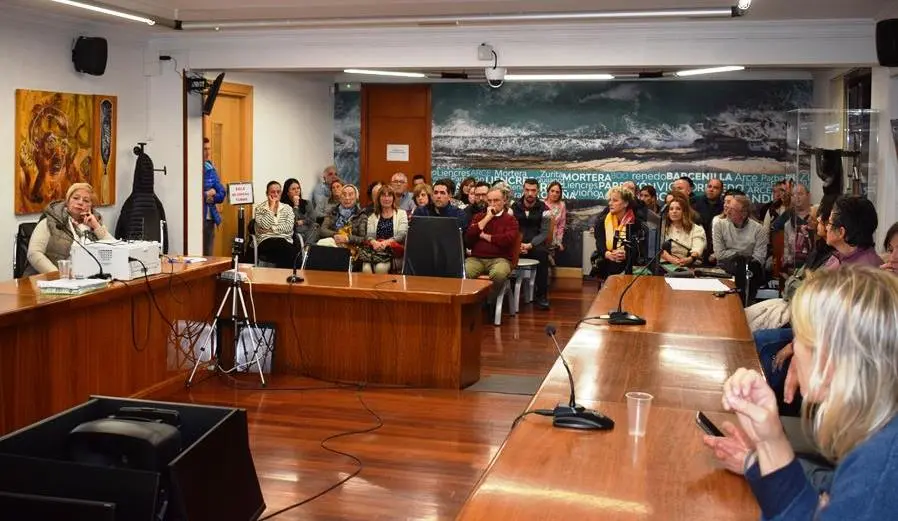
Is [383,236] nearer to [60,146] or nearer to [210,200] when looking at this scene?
[210,200]

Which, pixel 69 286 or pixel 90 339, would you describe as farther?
pixel 90 339

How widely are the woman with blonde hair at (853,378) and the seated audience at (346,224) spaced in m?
7.66

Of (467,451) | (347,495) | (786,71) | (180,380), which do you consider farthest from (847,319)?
(786,71)

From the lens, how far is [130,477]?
2.44 meters

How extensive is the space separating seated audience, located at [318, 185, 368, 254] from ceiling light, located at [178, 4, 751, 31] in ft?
6.33

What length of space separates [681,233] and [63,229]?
4.73 m

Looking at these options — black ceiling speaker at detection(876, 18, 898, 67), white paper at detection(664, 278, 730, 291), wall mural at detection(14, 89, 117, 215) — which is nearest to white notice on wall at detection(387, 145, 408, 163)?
wall mural at detection(14, 89, 117, 215)

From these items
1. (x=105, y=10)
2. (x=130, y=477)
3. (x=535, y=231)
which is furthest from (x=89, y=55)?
(x=130, y=477)

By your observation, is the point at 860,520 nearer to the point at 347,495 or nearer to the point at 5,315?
the point at 347,495

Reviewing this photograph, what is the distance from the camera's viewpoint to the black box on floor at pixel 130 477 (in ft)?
7.86

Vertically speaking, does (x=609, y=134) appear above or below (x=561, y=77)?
below

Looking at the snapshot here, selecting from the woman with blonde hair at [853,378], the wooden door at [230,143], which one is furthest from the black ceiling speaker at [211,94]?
the woman with blonde hair at [853,378]

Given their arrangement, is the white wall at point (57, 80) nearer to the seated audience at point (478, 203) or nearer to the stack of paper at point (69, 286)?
the stack of paper at point (69, 286)

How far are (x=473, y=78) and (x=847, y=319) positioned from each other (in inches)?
440
